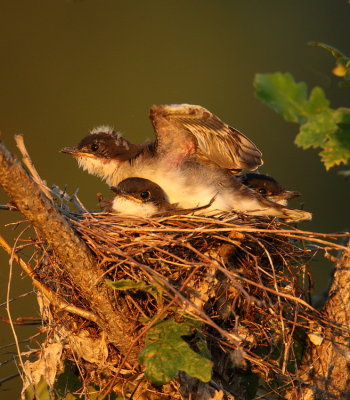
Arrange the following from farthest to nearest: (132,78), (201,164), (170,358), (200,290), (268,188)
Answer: (132,78)
(268,188)
(201,164)
(200,290)
(170,358)

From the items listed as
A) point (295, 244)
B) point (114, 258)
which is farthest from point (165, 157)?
point (114, 258)

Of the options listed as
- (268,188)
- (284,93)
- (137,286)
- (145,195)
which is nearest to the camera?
(284,93)

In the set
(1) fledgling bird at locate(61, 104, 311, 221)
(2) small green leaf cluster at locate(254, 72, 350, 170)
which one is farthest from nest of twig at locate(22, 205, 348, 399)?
(2) small green leaf cluster at locate(254, 72, 350, 170)

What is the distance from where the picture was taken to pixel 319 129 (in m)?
1.64

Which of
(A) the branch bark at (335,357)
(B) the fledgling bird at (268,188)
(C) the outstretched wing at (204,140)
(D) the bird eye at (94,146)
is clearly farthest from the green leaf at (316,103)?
(D) the bird eye at (94,146)

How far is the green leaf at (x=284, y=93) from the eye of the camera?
158 centimetres

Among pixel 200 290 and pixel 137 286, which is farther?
pixel 200 290

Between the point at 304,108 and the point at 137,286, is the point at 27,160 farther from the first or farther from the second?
the point at 304,108

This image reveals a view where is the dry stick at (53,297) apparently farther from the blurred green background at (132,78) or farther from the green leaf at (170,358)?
the blurred green background at (132,78)

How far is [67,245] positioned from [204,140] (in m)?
1.15

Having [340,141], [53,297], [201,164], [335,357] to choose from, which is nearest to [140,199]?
[201,164]

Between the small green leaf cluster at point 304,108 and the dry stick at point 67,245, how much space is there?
2.96 ft

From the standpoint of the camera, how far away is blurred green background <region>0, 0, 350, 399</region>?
5.73 m

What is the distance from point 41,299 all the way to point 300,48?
4554 mm
